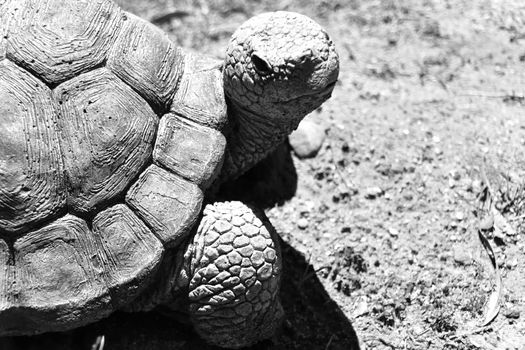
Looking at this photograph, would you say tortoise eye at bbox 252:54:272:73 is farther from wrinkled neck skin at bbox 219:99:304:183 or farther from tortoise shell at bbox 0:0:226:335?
tortoise shell at bbox 0:0:226:335

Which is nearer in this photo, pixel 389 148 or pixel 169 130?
pixel 169 130

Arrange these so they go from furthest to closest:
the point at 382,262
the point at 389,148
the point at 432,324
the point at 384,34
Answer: the point at 384,34
the point at 389,148
the point at 382,262
the point at 432,324

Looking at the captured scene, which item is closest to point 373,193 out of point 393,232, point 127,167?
point 393,232

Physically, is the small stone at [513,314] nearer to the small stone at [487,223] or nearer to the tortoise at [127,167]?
the small stone at [487,223]

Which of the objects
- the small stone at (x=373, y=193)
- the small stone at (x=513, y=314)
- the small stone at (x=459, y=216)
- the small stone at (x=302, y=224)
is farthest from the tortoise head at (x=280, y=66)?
the small stone at (x=513, y=314)

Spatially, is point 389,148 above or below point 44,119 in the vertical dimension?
below

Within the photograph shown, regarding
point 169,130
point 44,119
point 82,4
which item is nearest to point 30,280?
point 44,119

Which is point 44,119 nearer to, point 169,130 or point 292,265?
point 169,130

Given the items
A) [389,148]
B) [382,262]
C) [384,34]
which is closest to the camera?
[382,262]
